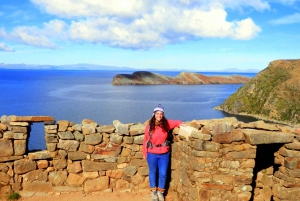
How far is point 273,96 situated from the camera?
180 ft

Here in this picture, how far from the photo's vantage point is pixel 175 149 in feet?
27.3

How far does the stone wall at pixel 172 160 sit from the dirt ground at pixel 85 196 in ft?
0.52

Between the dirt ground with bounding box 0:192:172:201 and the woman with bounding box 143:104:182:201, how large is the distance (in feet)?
1.65

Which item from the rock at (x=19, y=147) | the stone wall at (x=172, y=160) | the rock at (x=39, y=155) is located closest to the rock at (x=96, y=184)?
the stone wall at (x=172, y=160)

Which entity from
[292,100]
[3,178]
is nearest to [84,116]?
[292,100]

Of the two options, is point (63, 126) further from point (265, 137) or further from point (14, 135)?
point (265, 137)

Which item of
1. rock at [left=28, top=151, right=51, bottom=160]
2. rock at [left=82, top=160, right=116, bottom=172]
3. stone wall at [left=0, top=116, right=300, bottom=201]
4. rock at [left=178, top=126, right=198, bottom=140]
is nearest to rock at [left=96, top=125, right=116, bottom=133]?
stone wall at [left=0, top=116, right=300, bottom=201]

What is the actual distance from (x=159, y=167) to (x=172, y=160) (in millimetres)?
570

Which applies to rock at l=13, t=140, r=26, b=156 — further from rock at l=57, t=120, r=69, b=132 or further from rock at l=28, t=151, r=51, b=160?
rock at l=57, t=120, r=69, b=132

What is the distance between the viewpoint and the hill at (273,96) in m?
51.2

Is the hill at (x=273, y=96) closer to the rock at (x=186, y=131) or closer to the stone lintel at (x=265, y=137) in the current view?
the stone lintel at (x=265, y=137)

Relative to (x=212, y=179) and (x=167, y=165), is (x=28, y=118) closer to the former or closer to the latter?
(x=167, y=165)

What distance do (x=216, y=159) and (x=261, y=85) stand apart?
189ft

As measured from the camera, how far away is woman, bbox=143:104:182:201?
310 inches
